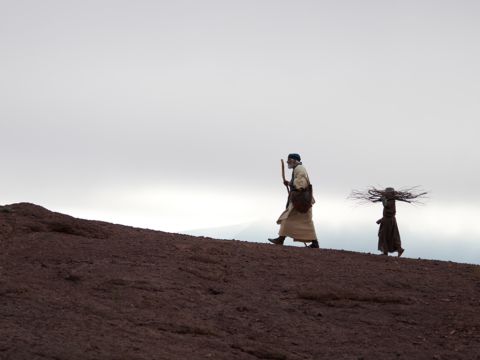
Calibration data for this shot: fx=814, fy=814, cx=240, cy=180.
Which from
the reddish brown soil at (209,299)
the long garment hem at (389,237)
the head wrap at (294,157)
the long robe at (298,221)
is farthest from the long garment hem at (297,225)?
the long garment hem at (389,237)

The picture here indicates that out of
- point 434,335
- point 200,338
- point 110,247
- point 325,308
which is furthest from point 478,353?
point 110,247

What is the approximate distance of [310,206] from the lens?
55.5 feet

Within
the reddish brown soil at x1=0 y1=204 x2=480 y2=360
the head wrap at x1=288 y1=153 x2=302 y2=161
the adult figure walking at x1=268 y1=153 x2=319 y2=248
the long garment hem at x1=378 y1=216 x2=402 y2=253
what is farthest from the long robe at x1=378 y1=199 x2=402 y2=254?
the reddish brown soil at x1=0 y1=204 x2=480 y2=360

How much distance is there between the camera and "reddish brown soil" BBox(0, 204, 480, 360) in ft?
31.1

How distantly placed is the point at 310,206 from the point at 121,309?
284 inches

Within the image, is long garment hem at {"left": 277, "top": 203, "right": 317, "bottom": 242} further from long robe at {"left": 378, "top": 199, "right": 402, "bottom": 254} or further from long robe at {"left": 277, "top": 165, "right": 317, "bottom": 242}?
long robe at {"left": 378, "top": 199, "right": 402, "bottom": 254}

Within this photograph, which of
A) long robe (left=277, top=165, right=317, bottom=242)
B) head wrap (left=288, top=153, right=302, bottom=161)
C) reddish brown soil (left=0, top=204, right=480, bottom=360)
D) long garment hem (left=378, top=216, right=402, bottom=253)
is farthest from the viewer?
long garment hem (left=378, top=216, right=402, bottom=253)

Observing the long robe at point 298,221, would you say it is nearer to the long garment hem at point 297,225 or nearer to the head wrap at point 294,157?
the long garment hem at point 297,225

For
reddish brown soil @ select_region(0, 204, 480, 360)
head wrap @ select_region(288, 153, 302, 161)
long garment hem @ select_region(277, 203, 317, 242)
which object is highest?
head wrap @ select_region(288, 153, 302, 161)

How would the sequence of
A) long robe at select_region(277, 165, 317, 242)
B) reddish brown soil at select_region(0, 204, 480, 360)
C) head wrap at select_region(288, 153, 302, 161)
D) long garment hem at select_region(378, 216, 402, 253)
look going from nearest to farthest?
reddish brown soil at select_region(0, 204, 480, 360) < long robe at select_region(277, 165, 317, 242) < head wrap at select_region(288, 153, 302, 161) < long garment hem at select_region(378, 216, 402, 253)

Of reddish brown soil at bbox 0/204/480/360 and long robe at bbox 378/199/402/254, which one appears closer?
reddish brown soil at bbox 0/204/480/360

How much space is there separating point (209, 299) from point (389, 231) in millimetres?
7299

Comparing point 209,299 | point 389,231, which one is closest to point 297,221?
point 389,231

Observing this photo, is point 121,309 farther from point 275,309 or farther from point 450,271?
point 450,271
